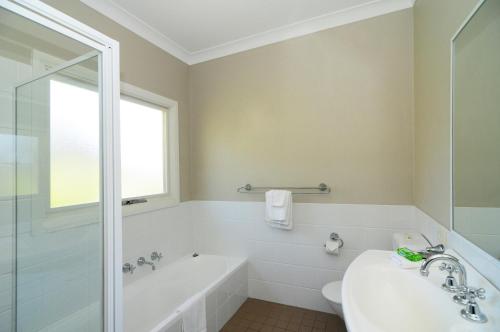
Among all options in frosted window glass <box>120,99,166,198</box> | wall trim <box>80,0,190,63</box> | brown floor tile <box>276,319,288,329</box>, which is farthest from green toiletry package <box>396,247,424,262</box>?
wall trim <box>80,0,190,63</box>

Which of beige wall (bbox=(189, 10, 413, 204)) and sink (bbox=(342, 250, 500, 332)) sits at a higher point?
beige wall (bbox=(189, 10, 413, 204))

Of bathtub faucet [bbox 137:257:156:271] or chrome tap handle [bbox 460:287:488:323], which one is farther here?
bathtub faucet [bbox 137:257:156:271]

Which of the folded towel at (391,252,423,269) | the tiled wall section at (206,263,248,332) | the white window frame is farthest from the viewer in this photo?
the white window frame

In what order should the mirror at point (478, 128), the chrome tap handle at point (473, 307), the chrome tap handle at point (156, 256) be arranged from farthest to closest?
1. the chrome tap handle at point (156, 256)
2. the mirror at point (478, 128)
3. the chrome tap handle at point (473, 307)

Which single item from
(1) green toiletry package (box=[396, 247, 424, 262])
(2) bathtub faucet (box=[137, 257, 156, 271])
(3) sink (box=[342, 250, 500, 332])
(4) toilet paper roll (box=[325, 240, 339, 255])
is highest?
(1) green toiletry package (box=[396, 247, 424, 262])

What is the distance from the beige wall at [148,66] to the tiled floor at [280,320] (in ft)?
4.34

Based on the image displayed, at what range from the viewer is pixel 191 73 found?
2.82 metres

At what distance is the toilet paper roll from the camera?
2.03m

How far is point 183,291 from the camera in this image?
7.68ft

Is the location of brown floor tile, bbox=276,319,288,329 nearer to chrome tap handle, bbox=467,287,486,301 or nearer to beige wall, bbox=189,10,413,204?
beige wall, bbox=189,10,413,204

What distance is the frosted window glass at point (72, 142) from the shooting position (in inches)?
46.3

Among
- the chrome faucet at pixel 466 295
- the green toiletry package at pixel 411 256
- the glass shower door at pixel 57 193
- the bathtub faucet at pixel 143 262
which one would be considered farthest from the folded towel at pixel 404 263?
the bathtub faucet at pixel 143 262

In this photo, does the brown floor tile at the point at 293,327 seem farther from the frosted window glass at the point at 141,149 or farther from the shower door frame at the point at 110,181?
the frosted window glass at the point at 141,149

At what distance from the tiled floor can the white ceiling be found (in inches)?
102
